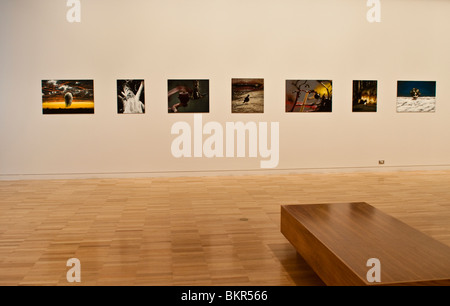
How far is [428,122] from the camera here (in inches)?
555

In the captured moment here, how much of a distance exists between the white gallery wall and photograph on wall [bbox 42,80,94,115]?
19cm

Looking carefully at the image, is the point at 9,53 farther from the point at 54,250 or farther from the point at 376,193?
the point at 376,193

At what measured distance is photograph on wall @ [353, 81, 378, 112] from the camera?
1371 cm

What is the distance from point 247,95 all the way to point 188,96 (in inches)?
70.8

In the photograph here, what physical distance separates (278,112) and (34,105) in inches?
284

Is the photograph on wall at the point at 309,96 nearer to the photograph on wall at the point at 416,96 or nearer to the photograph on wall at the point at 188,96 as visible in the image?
the photograph on wall at the point at 416,96

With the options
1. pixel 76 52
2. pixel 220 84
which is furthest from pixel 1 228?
pixel 220 84

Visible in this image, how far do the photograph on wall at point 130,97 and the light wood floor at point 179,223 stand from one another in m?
2.17

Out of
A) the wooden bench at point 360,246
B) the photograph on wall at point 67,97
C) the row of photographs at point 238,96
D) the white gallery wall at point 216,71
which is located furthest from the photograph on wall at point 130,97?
the wooden bench at point 360,246

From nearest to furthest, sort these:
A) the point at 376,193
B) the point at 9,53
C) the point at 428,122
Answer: the point at 376,193
the point at 9,53
the point at 428,122

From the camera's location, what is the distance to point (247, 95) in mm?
13227

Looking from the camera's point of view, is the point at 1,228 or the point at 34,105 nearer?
the point at 1,228

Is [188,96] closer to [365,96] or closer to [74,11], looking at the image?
[74,11]

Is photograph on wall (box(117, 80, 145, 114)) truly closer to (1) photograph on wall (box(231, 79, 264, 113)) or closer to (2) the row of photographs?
(2) the row of photographs
